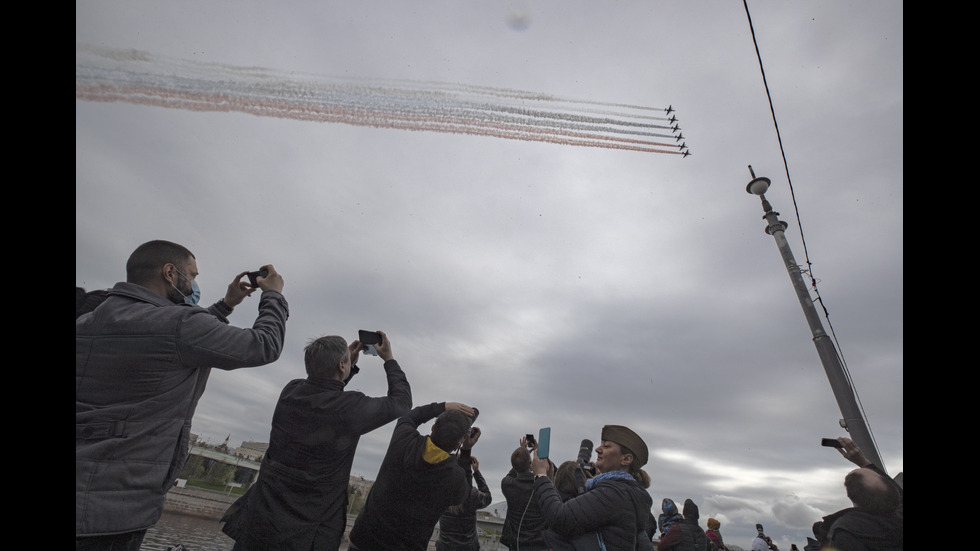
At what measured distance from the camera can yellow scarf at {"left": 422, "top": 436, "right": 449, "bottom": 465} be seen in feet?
10.5

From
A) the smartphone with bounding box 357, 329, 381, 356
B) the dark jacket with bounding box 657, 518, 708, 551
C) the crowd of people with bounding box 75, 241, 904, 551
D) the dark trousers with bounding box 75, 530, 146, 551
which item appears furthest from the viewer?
the dark jacket with bounding box 657, 518, 708, 551

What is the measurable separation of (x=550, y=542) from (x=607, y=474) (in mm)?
658

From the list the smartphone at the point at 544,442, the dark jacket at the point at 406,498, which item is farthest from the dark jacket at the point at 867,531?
the dark jacket at the point at 406,498

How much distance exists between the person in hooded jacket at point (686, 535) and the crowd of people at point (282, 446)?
310 cm

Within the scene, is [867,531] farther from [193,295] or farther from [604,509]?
[193,295]

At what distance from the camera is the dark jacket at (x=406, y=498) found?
124 inches

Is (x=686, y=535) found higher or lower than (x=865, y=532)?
lower

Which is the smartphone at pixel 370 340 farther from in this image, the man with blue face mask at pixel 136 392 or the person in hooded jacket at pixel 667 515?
the person in hooded jacket at pixel 667 515

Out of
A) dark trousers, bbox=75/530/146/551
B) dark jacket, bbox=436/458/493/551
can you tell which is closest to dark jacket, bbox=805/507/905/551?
dark jacket, bbox=436/458/493/551

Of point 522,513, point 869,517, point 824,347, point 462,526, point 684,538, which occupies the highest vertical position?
point 824,347

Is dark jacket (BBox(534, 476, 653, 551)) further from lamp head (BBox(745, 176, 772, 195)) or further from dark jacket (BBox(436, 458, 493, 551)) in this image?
lamp head (BBox(745, 176, 772, 195))

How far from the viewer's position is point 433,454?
10.5ft

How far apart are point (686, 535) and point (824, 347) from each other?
3450 mm

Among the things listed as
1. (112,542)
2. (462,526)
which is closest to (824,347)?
(462,526)
